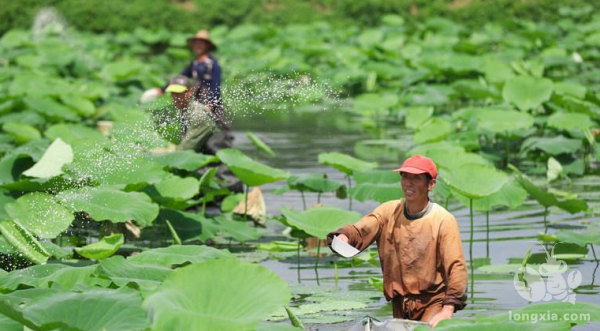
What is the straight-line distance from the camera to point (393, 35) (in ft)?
56.3

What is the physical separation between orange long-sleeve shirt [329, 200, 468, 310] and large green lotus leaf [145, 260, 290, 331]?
697 mm

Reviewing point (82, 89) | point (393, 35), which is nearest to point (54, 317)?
point (82, 89)

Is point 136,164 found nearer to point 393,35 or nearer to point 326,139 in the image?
point 326,139

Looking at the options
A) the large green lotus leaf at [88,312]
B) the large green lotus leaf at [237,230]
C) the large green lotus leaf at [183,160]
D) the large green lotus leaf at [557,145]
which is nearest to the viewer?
the large green lotus leaf at [88,312]

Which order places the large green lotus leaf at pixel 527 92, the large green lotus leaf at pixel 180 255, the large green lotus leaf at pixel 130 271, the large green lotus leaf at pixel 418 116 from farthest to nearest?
1. the large green lotus leaf at pixel 418 116
2. the large green lotus leaf at pixel 527 92
3. the large green lotus leaf at pixel 180 255
4. the large green lotus leaf at pixel 130 271

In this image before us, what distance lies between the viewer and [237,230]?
6.09 m

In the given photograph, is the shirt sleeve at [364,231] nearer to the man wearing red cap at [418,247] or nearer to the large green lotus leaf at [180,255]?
the man wearing red cap at [418,247]

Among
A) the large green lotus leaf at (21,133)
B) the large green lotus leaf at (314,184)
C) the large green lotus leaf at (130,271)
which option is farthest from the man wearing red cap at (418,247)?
the large green lotus leaf at (21,133)

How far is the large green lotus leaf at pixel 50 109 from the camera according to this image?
29.7 ft

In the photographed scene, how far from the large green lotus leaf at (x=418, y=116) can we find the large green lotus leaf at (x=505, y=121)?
1385 millimetres

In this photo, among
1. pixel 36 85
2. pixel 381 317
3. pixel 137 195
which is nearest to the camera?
pixel 381 317

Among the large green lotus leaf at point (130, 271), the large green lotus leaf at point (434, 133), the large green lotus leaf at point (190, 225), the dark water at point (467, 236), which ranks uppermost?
the large green lotus leaf at point (434, 133)

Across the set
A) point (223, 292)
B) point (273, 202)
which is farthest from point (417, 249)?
point (273, 202)

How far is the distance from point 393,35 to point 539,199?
36.8 ft
